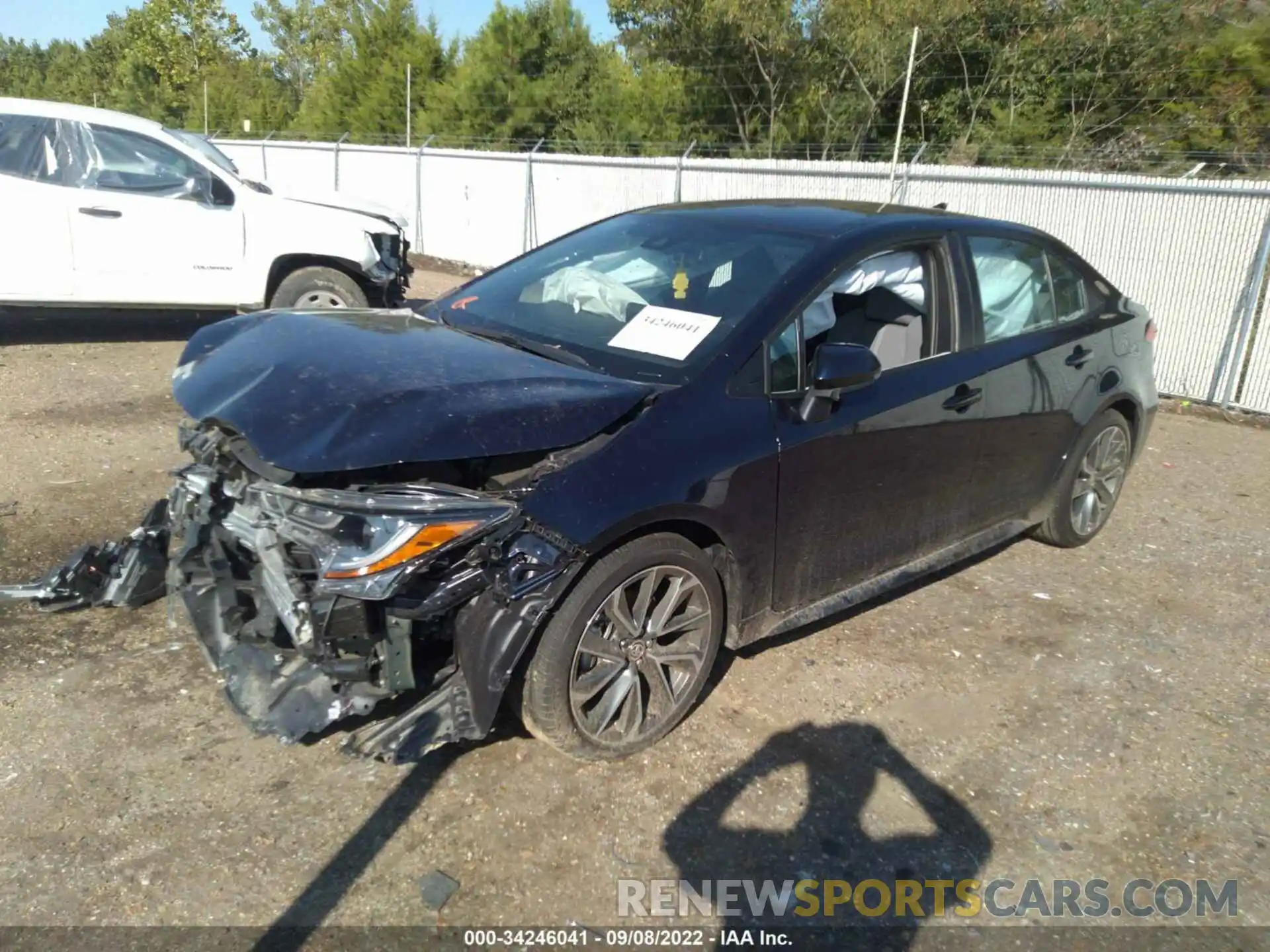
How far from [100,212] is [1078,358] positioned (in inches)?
292

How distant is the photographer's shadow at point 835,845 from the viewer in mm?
2791

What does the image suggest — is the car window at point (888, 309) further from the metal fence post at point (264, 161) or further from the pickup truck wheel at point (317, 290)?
the metal fence post at point (264, 161)

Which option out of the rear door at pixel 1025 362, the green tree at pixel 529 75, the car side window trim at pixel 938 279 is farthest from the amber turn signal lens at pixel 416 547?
the green tree at pixel 529 75

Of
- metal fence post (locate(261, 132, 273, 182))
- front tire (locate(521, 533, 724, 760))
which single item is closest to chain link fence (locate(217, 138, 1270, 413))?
front tire (locate(521, 533, 724, 760))

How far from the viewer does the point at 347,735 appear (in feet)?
10.8

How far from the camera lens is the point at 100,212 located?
8180 millimetres

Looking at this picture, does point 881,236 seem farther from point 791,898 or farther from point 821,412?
point 791,898

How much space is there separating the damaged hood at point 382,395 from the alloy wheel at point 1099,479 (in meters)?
2.98

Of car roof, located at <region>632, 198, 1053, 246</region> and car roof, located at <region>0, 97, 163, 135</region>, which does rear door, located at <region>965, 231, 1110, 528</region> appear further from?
car roof, located at <region>0, 97, 163, 135</region>


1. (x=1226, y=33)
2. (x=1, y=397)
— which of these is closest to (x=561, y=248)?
(x=1, y=397)

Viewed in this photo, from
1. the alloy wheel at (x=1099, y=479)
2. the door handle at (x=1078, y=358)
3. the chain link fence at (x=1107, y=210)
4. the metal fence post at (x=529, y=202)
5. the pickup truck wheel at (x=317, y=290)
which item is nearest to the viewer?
the door handle at (x=1078, y=358)

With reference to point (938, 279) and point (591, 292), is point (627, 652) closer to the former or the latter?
point (591, 292)

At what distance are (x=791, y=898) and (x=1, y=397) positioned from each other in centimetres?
663

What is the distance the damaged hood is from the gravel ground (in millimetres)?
1062
